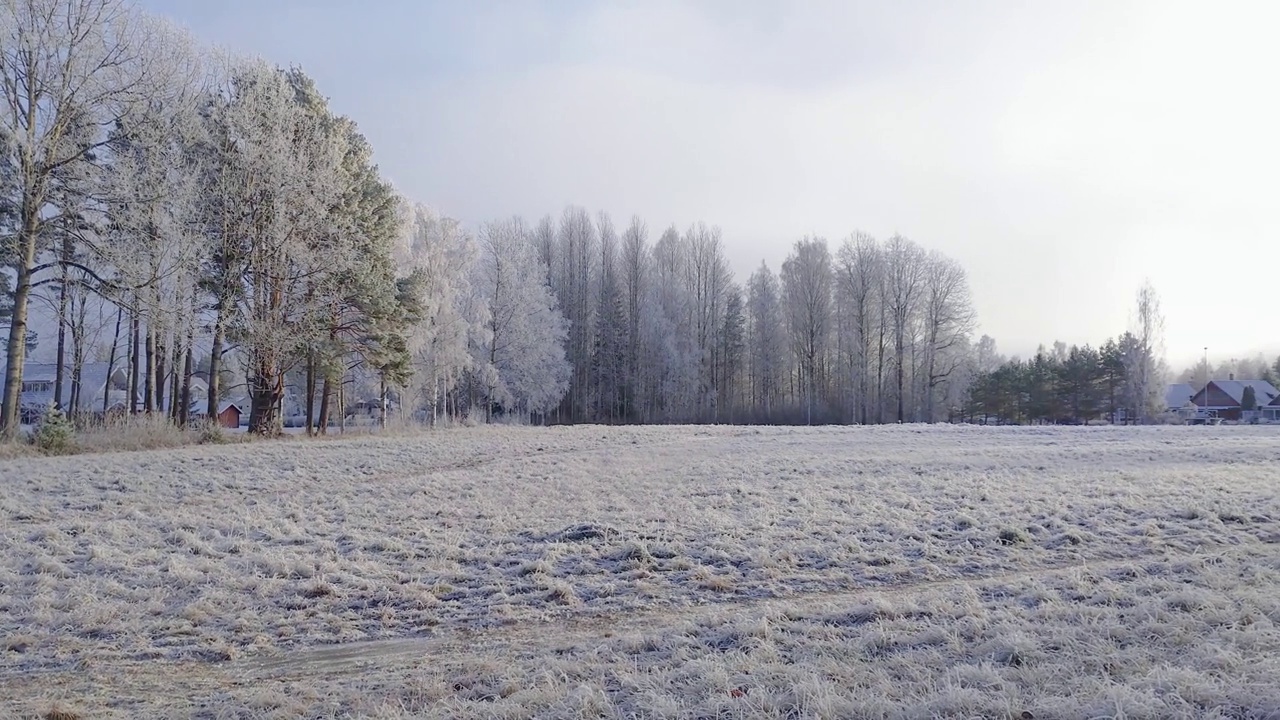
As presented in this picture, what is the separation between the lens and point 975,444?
27219 mm

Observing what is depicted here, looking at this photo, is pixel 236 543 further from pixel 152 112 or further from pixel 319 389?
pixel 319 389

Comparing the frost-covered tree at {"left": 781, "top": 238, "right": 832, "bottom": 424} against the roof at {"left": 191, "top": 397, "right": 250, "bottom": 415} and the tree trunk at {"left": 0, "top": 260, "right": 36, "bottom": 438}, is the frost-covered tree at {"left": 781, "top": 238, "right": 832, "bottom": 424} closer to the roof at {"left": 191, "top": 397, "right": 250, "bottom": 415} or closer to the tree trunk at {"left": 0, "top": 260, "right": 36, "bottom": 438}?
the roof at {"left": 191, "top": 397, "right": 250, "bottom": 415}

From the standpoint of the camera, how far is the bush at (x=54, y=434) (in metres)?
18.4

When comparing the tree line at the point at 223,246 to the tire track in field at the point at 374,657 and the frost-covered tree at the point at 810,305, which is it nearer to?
the tire track in field at the point at 374,657

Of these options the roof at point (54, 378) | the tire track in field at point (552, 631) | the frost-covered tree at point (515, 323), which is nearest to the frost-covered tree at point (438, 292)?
the frost-covered tree at point (515, 323)

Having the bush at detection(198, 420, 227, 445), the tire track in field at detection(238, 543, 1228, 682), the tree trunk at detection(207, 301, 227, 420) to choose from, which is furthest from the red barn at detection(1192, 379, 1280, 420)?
the bush at detection(198, 420, 227, 445)

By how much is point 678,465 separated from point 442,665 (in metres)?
14.1

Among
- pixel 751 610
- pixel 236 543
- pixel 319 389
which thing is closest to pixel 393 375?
pixel 319 389

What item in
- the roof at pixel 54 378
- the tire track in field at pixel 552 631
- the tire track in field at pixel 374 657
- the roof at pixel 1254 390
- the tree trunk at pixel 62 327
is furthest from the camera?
the roof at pixel 1254 390

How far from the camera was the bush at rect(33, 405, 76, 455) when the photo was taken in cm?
1842

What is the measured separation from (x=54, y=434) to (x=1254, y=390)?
10024 centimetres

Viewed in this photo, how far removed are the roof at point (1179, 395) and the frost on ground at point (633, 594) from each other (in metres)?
85.8

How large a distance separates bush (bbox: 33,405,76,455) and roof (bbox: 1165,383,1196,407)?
99403 millimetres

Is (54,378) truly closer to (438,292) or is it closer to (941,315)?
(438,292)
